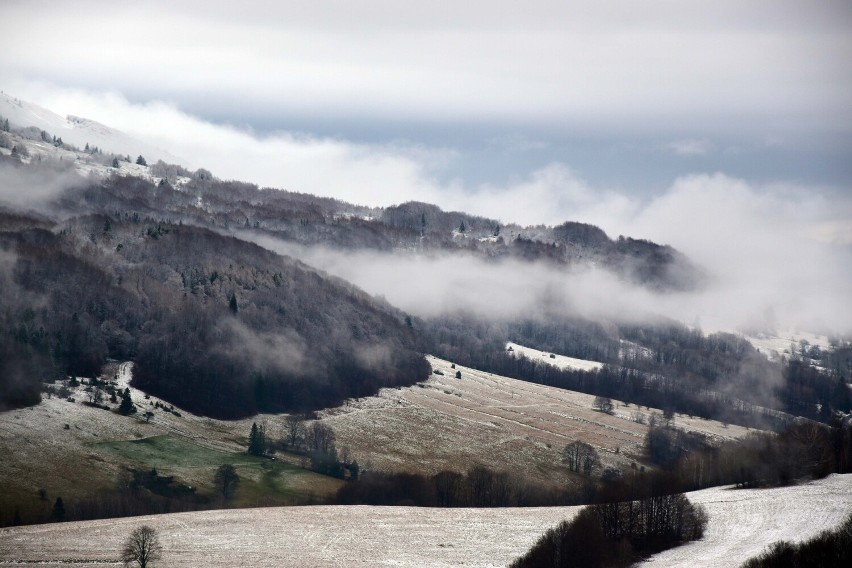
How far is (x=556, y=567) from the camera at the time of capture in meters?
100

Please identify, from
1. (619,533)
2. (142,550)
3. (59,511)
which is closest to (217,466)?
(59,511)

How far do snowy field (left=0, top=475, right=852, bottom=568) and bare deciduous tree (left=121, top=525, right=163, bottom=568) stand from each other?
1291 millimetres

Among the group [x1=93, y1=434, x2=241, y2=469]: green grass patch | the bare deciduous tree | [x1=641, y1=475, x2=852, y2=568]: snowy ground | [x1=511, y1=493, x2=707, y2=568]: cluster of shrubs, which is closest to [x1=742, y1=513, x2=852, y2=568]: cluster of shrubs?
[x1=641, y1=475, x2=852, y2=568]: snowy ground

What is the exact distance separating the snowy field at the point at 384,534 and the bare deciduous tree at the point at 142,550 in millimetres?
1291

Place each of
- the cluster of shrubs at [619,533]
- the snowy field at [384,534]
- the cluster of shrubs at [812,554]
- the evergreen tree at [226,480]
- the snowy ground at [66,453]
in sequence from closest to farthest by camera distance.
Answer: the cluster of shrubs at [812,554]
the cluster of shrubs at [619,533]
the snowy field at [384,534]
the snowy ground at [66,453]
the evergreen tree at [226,480]

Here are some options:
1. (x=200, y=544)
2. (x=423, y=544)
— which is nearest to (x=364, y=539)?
(x=423, y=544)

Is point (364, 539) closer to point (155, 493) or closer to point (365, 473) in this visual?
point (155, 493)

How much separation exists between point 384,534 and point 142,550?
3228cm

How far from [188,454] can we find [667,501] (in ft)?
348

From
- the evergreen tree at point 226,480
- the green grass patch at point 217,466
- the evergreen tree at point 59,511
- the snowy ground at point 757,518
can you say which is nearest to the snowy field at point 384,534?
the snowy ground at point 757,518

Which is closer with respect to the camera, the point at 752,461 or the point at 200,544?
the point at 200,544

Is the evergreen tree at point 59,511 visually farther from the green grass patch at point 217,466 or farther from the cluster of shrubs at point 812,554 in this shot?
the cluster of shrubs at point 812,554

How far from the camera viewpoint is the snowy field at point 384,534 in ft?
336

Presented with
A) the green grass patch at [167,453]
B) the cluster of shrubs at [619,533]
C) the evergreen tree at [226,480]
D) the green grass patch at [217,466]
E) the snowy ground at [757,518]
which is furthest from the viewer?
the green grass patch at [167,453]
